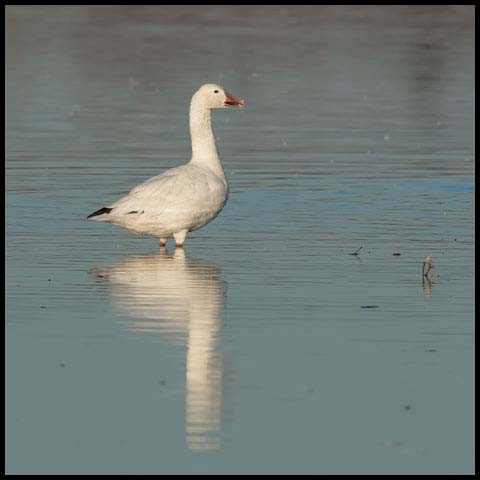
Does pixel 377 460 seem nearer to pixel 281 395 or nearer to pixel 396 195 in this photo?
pixel 281 395

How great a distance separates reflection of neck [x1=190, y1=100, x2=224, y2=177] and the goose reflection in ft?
3.50

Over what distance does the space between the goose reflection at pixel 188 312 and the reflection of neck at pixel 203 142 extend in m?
1.07

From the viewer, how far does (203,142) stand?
48.6ft

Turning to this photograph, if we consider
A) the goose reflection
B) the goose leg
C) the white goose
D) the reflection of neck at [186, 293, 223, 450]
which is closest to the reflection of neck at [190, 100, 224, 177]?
the white goose

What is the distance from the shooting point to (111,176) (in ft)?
59.3

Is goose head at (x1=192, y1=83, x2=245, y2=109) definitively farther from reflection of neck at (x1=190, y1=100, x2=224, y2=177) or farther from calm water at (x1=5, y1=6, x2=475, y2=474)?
calm water at (x1=5, y1=6, x2=475, y2=474)

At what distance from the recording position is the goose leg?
13.9 meters

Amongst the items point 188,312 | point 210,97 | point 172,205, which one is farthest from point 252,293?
point 210,97

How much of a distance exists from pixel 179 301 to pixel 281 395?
2705mm

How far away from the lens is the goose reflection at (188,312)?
329 inches

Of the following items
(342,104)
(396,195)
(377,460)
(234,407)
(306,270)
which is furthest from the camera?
(342,104)

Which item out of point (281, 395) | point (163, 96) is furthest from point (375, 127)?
point (281, 395)

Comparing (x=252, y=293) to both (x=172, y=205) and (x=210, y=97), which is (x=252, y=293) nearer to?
(x=172, y=205)

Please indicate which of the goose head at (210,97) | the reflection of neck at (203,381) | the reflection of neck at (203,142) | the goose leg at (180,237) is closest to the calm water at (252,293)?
the reflection of neck at (203,381)
